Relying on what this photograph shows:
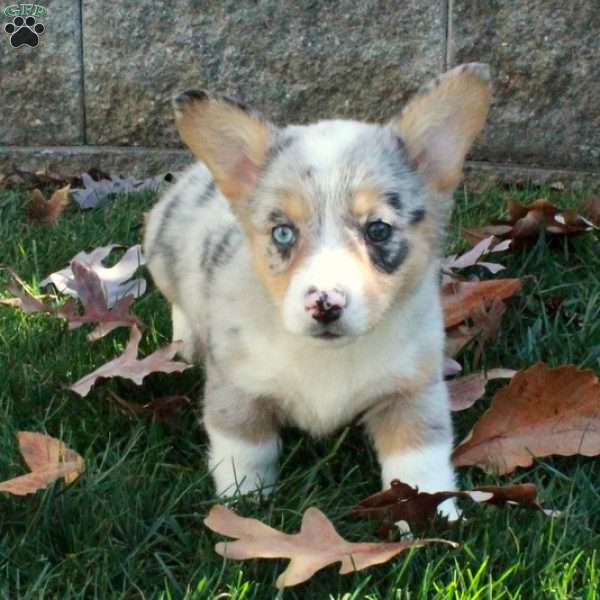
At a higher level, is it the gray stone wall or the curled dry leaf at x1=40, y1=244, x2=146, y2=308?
the gray stone wall

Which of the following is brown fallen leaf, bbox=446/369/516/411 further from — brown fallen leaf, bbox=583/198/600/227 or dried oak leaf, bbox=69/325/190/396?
brown fallen leaf, bbox=583/198/600/227

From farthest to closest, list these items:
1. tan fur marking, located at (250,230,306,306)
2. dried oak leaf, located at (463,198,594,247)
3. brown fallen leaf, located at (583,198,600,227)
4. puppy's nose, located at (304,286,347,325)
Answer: brown fallen leaf, located at (583,198,600,227) → dried oak leaf, located at (463,198,594,247) → tan fur marking, located at (250,230,306,306) → puppy's nose, located at (304,286,347,325)

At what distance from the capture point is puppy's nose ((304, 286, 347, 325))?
216 cm

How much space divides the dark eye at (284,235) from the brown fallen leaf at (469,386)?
2.30 feet

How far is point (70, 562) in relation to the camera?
206cm

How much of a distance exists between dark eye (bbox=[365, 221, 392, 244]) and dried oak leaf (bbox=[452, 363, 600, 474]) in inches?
20.2

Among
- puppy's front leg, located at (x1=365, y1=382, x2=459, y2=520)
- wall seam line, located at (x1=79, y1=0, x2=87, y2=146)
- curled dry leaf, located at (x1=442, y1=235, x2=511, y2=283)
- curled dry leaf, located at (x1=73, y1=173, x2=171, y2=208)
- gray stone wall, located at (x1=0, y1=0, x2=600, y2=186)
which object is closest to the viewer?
puppy's front leg, located at (x1=365, y1=382, x2=459, y2=520)

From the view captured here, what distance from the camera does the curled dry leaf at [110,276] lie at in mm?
3570

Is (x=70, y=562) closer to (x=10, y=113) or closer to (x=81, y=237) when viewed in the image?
(x=81, y=237)

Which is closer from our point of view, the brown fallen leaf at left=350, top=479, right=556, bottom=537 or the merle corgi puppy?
the brown fallen leaf at left=350, top=479, right=556, bottom=537

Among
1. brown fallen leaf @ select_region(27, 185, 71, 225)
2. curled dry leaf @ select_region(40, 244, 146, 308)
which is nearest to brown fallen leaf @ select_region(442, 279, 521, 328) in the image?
curled dry leaf @ select_region(40, 244, 146, 308)

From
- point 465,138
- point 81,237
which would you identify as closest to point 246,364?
point 465,138

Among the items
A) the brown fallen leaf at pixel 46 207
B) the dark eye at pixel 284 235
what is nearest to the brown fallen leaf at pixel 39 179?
the brown fallen leaf at pixel 46 207

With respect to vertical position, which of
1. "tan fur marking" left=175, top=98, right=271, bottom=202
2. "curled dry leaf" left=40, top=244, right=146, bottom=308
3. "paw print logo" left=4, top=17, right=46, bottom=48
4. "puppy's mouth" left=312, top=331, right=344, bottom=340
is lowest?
"curled dry leaf" left=40, top=244, right=146, bottom=308
